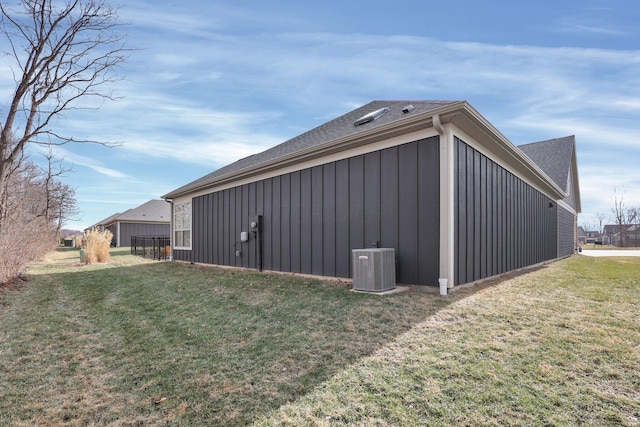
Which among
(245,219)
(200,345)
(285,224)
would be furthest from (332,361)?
(245,219)

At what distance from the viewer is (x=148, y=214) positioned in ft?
91.6

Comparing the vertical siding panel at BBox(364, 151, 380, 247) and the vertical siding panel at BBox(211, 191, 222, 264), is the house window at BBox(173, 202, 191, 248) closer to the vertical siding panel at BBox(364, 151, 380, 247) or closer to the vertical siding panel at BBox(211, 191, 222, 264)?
the vertical siding panel at BBox(211, 191, 222, 264)

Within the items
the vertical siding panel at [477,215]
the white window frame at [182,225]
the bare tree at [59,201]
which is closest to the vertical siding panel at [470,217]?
the vertical siding panel at [477,215]

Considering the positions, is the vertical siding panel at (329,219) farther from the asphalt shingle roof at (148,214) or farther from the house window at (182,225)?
the asphalt shingle roof at (148,214)

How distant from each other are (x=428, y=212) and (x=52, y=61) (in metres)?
8.22

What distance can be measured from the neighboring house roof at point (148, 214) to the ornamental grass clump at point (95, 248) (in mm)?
16093

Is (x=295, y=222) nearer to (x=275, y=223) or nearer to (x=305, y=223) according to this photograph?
(x=305, y=223)

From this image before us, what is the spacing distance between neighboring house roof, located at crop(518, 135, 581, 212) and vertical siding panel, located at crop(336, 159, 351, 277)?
41.9 feet

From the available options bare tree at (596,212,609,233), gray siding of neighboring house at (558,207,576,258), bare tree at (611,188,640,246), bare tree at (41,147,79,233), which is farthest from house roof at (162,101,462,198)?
bare tree at (596,212,609,233)

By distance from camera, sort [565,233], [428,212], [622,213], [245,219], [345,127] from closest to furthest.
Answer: [428,212]
[345,127]
[245,219]
[565,233]
[622,213]

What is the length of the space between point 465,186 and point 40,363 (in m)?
6.04

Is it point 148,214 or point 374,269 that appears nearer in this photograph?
point 374,269

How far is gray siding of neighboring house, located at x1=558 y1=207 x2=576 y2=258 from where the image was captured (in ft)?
46.7

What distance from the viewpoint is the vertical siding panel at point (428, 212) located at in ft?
16.4
